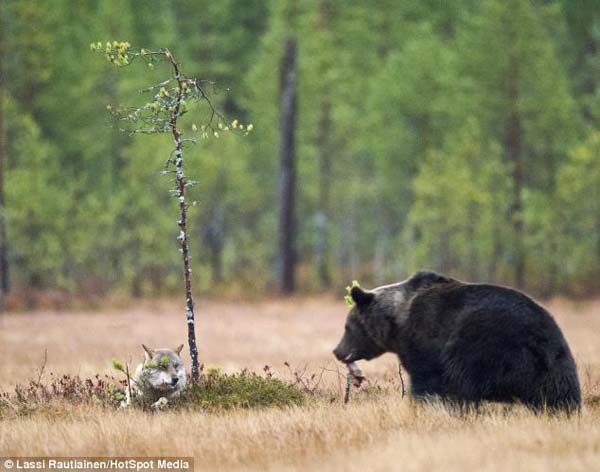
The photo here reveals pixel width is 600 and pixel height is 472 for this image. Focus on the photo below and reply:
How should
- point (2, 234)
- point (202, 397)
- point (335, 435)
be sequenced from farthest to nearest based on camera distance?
point (2, 234), point (202, 397), point (335, 435)

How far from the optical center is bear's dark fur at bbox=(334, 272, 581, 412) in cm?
888

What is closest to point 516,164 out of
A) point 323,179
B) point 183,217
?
point 323,179

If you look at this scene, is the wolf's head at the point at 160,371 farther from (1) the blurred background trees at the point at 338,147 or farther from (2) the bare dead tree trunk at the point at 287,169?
(2) the bare dead tree trunk at the point at 287,169

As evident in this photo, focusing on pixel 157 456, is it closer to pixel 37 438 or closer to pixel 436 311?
pixel 37 438

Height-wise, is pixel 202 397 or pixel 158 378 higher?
pixel 158 378

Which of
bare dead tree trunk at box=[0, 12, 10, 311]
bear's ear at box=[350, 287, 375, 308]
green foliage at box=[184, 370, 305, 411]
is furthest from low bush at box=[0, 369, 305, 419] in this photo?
bare dead tree trunk at box=[0, 12, 10, 311]

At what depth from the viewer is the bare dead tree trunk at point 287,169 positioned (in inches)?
1291

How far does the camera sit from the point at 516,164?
32250 millimetres

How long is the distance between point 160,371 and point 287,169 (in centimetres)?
2340

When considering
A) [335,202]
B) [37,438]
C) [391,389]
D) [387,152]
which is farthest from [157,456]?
[335,202]

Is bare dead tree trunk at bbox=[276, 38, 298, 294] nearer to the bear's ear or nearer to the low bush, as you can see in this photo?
the low bush

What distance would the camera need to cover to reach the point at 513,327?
8930 mm

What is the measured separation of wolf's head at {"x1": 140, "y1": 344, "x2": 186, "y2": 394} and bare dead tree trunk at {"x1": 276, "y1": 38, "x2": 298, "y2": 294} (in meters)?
23.2

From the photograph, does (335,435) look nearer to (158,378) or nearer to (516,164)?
(158,378)
